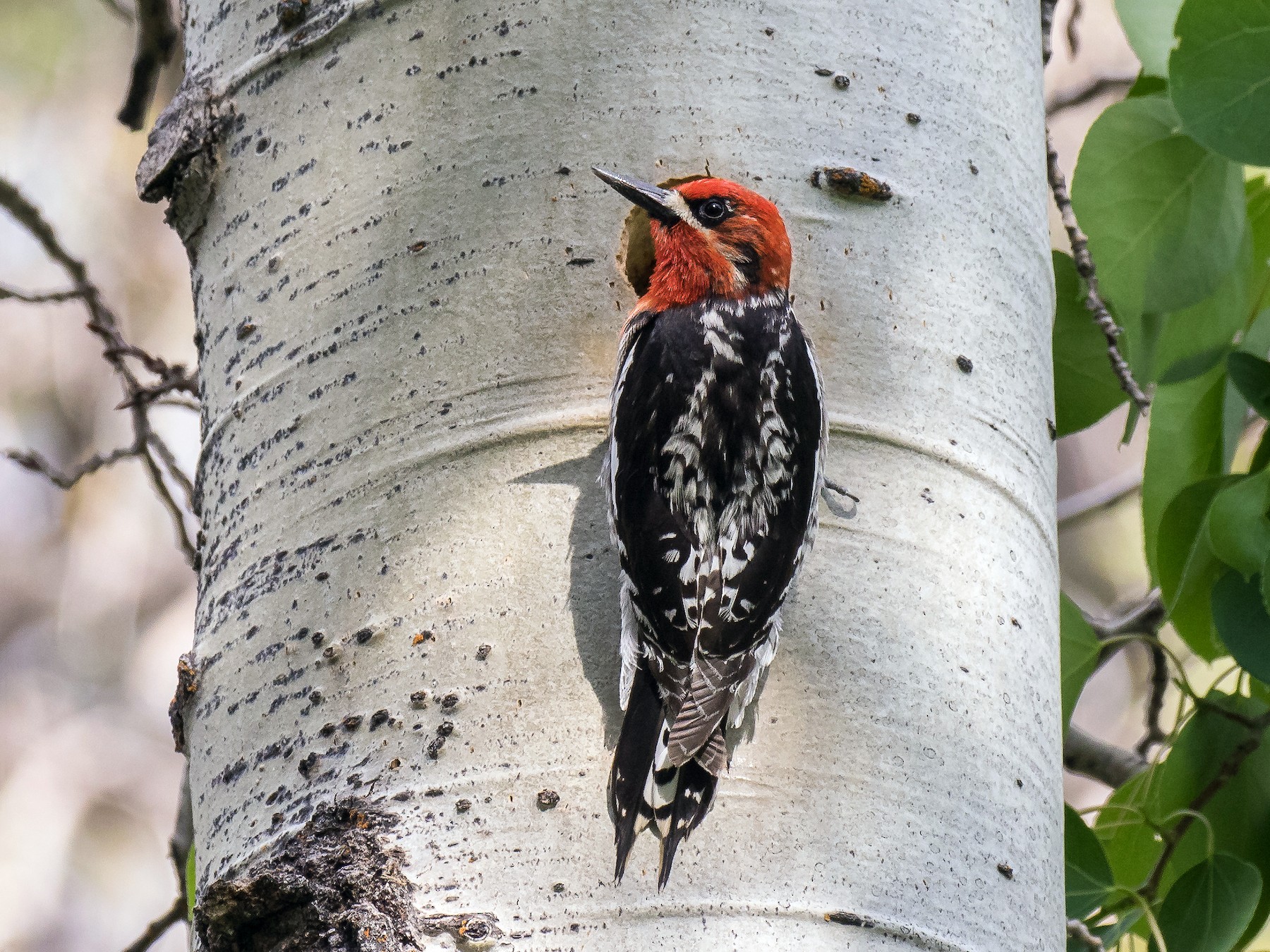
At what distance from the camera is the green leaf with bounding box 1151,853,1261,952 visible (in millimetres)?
2268

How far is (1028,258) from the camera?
2170 mm

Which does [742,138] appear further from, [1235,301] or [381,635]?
[1235,301]

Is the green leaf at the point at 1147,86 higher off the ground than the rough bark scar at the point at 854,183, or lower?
lower

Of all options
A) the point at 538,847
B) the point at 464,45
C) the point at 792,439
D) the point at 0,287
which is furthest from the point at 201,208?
the point at 0,287

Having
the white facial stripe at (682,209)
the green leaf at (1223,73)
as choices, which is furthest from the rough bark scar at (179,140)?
the green leaf at (1223,73)

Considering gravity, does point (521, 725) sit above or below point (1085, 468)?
above

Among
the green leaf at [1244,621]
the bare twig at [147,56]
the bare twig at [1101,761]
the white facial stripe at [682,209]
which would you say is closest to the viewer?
the white facial stripe at [682,209]

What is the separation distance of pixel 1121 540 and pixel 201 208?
7.46 metres

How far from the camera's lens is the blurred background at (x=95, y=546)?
28.0ft

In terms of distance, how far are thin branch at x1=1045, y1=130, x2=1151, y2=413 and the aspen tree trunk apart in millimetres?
236

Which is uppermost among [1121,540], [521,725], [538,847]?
[521,725]

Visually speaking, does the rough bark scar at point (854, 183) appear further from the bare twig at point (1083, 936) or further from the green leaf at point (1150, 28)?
the bare twig at point (1083, 936)

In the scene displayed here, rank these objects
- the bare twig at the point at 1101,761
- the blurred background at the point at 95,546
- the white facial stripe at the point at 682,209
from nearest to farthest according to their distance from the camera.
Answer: the white facial stripe at the point at 682,209, the bare twig at the point at 1101,761, the blurred background at the point at 95,546

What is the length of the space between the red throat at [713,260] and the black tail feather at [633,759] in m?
0.66
